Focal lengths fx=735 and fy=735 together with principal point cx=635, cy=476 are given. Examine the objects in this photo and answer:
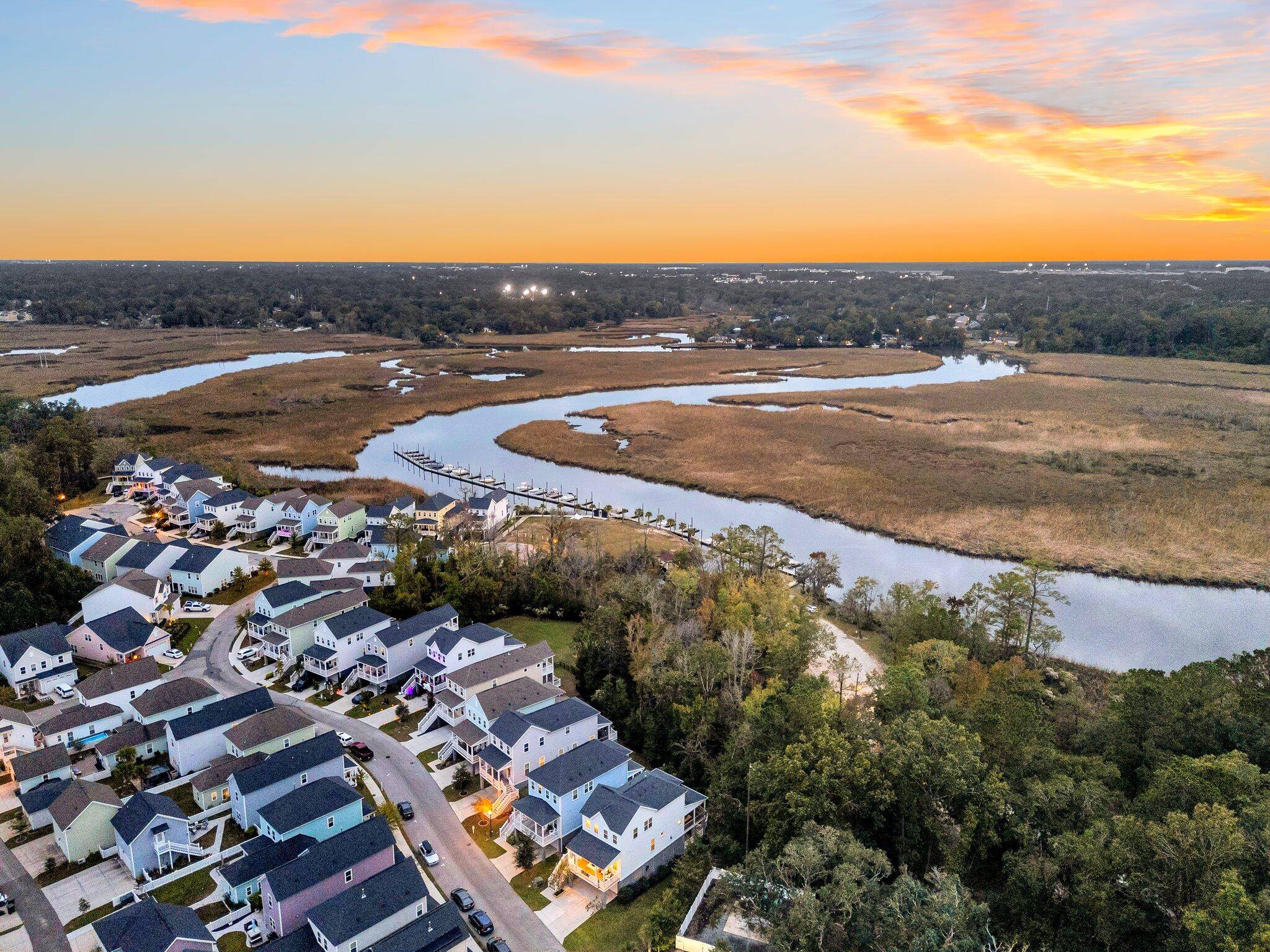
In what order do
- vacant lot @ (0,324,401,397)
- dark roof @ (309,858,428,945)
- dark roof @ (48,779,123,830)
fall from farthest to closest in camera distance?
vacant lot @ (0,324,401,397) < dark roof @ (48,779,123,830) < dark roof @ (309,858,428,945)

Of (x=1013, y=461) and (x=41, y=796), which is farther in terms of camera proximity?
(x=1013, y=461)

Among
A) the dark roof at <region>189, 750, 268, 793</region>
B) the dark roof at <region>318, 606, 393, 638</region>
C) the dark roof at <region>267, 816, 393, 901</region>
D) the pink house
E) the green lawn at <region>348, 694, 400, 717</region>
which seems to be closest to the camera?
the pink house

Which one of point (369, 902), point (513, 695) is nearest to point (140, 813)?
point (369, 902)

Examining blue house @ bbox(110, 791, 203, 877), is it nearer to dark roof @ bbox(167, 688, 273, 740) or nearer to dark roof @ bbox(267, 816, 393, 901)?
dark roof @ bbox(167, 688, 273, 740)

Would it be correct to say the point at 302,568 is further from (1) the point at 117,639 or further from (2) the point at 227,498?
(2) the point at 227,498

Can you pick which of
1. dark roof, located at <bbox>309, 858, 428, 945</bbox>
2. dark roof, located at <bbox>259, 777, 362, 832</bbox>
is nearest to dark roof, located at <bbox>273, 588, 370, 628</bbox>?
dark roof, located at <bbox>259, 777, 362, 832</bbox>

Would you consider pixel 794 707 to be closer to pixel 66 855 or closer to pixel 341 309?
pixel 66 855
